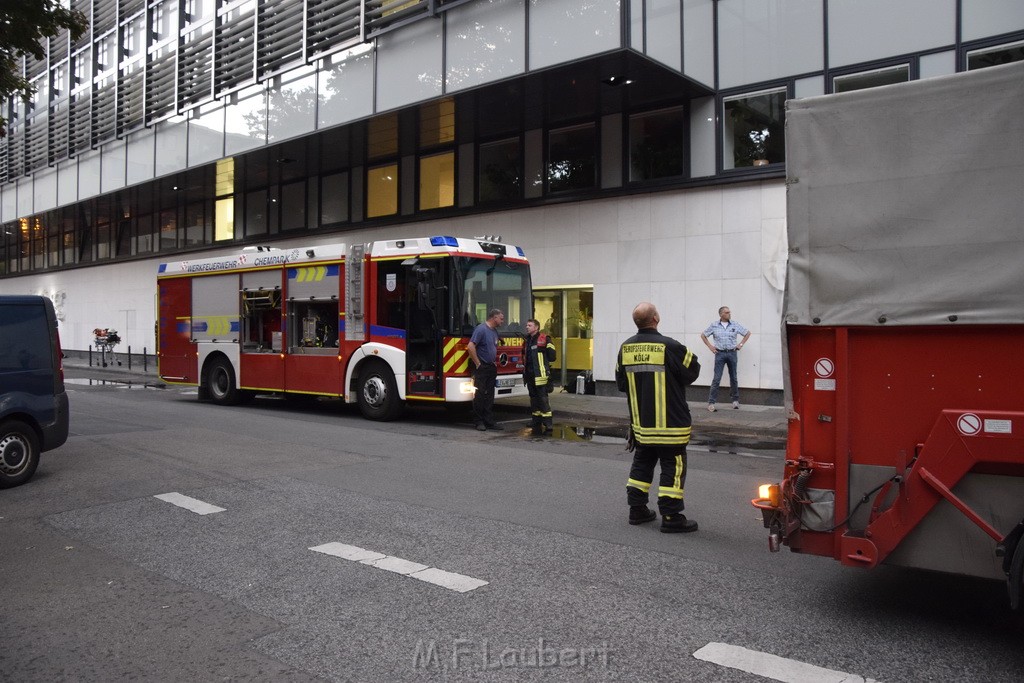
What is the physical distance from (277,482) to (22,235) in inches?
1491

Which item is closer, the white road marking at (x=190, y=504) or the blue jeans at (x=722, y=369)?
the white road marking at (x=190, y=504)

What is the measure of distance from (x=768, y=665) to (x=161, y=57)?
2550cm

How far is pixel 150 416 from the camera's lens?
13953 millimetres

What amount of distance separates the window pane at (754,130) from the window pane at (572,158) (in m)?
3.01

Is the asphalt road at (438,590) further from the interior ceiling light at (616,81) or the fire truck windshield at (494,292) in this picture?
Answer: the interior ceiling light at (616,81)

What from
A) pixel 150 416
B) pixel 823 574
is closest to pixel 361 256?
pixel 150 416

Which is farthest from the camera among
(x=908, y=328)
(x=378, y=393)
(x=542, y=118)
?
(x=542, y=118)

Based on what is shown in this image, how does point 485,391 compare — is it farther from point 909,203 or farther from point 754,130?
point 909,203

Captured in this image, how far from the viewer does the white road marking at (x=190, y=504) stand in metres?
6.86

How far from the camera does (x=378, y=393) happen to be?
13.4 metres

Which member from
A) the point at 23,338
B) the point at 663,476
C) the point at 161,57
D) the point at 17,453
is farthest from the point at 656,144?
the point at 161,57

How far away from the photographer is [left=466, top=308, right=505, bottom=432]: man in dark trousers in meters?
12.3

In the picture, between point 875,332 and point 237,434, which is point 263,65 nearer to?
point 237,434

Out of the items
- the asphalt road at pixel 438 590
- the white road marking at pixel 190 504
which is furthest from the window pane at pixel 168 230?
the white road marking at pixel 190 504
